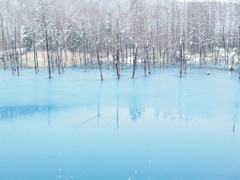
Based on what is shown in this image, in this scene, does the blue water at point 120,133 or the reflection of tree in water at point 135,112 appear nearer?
the blue water at point 120,133

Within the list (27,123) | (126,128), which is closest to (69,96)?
(27,123)

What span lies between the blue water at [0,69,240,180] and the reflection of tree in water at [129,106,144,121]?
0.24 feet

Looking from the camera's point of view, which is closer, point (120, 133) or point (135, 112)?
point (120, 133)

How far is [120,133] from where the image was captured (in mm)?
18969

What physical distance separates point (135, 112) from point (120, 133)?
17.5 ft

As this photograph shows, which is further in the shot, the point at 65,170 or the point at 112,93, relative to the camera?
the point at 112,93

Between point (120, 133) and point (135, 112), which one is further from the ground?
point (135, 112)

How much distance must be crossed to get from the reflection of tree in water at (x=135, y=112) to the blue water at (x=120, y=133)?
74mm

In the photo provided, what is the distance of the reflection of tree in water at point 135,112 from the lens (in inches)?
895

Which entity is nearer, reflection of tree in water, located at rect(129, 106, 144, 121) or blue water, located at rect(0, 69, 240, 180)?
blue water, located at rect(0, 69, 240, 180)

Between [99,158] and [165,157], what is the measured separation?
3.15 m

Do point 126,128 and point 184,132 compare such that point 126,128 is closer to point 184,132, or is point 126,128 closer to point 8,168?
point 184,132

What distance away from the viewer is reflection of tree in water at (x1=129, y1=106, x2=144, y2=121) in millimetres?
22733

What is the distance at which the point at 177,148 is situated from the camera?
53.6 ft
